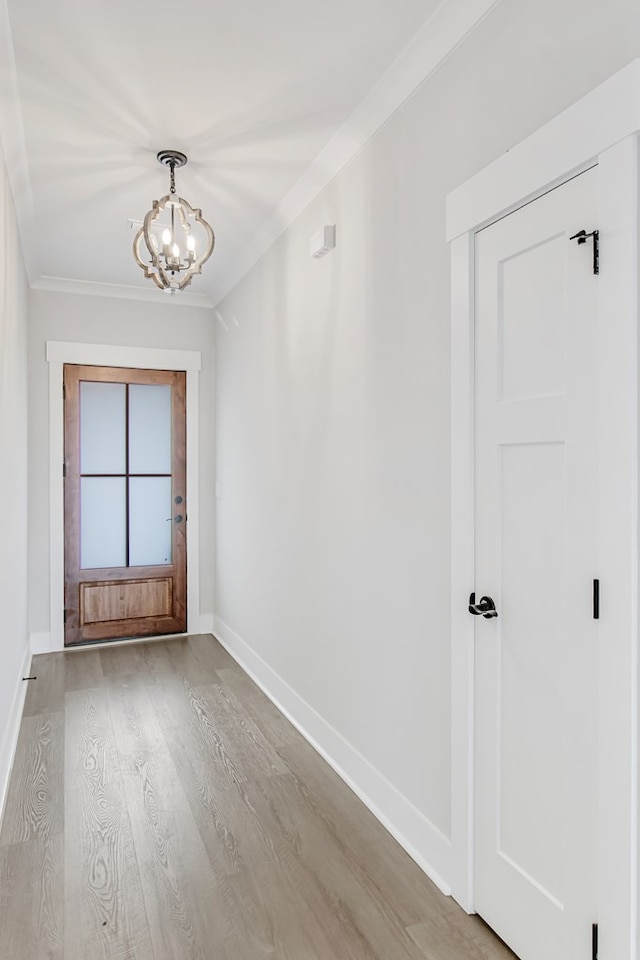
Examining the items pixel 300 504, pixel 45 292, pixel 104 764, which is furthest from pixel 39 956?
pixel 45 292

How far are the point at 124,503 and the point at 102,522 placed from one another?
21 centimetres

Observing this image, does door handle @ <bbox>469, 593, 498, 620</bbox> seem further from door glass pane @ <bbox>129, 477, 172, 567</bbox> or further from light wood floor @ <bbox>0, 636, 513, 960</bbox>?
door glass pane @ <bbox>129, 477, 172, 567</bbox>

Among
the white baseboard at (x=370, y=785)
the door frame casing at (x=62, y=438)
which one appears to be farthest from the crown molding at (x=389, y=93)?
the white baseboard at (x=370, y=785)

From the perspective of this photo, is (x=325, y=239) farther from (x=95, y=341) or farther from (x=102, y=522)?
(x=102, y=522)

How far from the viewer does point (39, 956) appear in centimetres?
167

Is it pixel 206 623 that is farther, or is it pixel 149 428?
pixel 206 623

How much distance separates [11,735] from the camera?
282cm

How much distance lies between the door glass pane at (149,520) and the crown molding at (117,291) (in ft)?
4.57

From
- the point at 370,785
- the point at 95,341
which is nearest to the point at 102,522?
the point at 95,341

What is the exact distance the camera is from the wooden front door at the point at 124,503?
4594 mm

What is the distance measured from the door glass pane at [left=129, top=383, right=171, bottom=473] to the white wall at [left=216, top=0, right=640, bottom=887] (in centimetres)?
154

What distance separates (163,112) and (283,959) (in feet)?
9.47

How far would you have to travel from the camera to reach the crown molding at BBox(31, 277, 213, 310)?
4.49 metres

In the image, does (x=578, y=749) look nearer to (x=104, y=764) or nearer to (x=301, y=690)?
(x=301, y=690)
